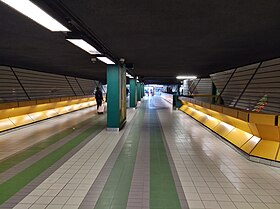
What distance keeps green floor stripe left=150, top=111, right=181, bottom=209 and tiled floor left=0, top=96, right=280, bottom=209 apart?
0.6 inches

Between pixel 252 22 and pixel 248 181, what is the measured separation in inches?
114

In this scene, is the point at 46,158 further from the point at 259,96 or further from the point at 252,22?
the point at 259,96

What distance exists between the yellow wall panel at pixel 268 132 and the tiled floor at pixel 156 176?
78 cm

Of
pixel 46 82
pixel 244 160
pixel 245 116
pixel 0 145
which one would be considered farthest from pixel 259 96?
pixel 46 82

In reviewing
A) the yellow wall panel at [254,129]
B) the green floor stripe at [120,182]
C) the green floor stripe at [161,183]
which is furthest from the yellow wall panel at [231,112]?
the green floor stripe at [120,182]

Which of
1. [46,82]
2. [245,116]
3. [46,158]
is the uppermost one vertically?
[46,82]

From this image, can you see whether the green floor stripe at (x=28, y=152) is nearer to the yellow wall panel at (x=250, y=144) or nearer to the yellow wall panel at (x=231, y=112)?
the yellow wall panel at (x=250, y=144)

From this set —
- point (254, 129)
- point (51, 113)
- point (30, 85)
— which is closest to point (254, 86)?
point (254, 129)

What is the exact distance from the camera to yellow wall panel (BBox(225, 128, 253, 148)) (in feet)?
20.4

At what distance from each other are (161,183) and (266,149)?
295 cm

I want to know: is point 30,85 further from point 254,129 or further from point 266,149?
point 266,149

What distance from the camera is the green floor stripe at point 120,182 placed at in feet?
10.9

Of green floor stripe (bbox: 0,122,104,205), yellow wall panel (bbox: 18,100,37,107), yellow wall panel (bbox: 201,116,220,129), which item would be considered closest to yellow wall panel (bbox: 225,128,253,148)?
yellow wall panel (bbox: 201,116,220,129)

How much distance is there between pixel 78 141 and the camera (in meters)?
7.18
